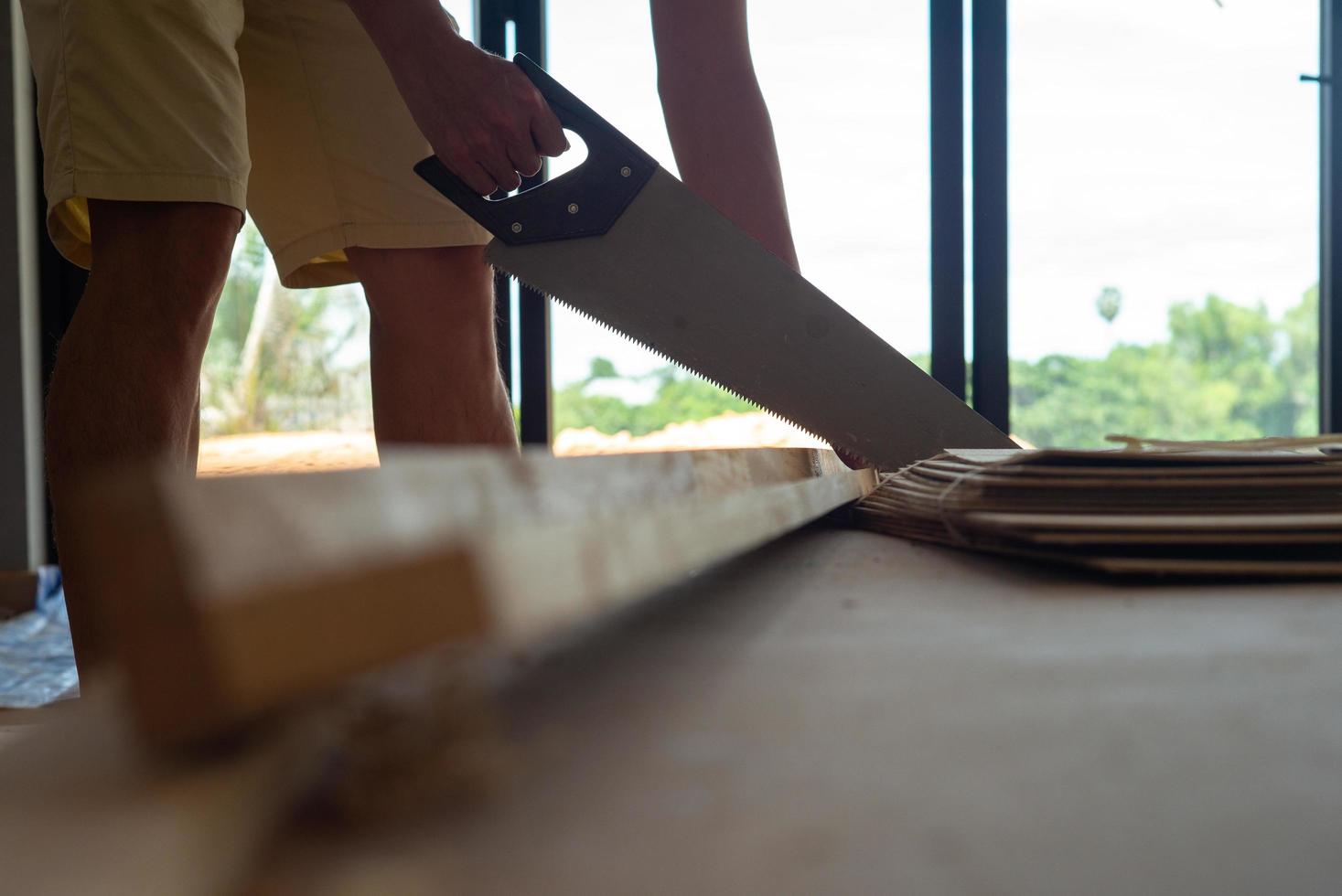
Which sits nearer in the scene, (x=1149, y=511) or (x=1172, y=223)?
(x=1149, y=511)

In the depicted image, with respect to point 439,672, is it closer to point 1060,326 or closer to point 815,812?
point 815,812

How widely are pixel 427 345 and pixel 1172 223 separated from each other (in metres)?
2.25

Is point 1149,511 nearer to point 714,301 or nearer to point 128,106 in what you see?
point 714,301

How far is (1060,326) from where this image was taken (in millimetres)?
2541

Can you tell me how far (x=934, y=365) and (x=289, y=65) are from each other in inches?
68.9

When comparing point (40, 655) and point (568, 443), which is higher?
point (568, 443)

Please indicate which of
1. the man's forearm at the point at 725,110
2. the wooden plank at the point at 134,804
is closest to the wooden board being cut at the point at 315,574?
the wooden plank at the point at 134,804

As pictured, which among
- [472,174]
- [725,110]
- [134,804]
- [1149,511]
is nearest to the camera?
[134,804]

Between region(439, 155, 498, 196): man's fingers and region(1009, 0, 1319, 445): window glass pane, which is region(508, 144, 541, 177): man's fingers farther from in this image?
region(1009, 0, 1319, 445): window glass pane

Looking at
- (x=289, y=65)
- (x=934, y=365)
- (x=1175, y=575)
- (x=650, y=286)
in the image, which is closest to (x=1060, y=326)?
(x=934, y=365)

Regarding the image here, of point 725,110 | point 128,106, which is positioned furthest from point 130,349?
point 725,110

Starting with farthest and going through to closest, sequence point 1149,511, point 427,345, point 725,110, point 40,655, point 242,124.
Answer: point 40,655
point 427,345
point 725,110
point 242,124
point 1149,511

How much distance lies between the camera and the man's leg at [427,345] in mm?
1382

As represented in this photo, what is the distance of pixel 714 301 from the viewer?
45.7 inches
